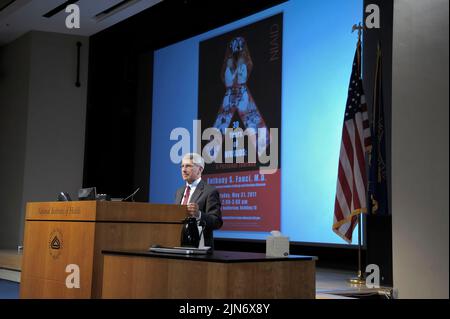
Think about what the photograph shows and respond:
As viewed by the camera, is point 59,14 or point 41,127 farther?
point 41,127

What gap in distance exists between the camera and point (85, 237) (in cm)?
368

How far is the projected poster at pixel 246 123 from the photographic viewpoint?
22.3 ft

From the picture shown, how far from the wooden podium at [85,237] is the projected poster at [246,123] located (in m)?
2.87

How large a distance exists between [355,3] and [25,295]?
4.11 m

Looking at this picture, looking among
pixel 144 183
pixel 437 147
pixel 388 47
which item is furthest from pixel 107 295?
pixel 144 183

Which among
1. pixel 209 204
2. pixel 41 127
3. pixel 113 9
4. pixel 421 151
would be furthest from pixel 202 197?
pixel 41 127

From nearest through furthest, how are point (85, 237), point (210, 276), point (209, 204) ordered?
point (210, 276), point (85, 237), point (209, 204)

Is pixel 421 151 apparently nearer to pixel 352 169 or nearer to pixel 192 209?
pixel 192 209

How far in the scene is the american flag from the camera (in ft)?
17.0

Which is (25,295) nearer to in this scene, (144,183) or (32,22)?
(144,183)

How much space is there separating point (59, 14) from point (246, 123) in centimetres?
341

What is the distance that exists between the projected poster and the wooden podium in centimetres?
287

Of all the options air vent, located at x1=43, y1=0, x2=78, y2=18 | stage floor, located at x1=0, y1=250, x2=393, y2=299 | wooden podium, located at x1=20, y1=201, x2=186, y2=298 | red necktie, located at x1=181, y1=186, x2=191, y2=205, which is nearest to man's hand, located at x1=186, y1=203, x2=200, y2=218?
wooden podium, located at x1=20, y1=201, x2=186, y2=298

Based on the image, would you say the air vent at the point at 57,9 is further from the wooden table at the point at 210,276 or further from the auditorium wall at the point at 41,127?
the wooden table at the point at 210,276
